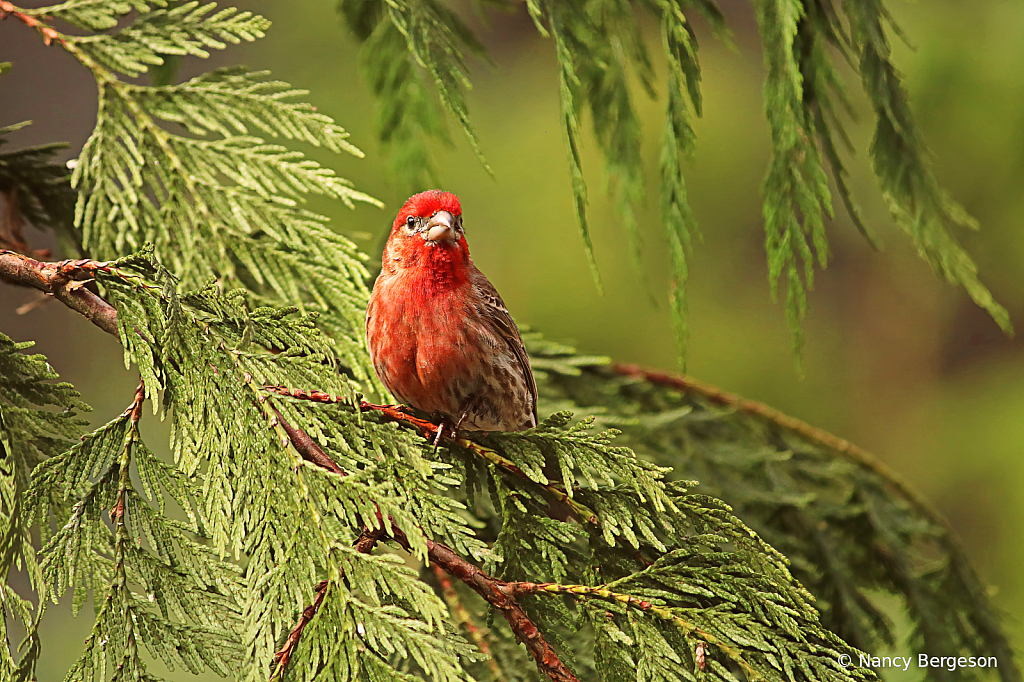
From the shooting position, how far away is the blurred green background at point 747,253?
5.25 metres

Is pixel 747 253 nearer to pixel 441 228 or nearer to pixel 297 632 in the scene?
pixel 441 228

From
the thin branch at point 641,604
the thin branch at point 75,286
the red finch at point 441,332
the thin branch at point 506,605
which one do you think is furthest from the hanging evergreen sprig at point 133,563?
the red finch at point 441,332

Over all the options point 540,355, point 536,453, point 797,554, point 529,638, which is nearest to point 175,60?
point 540,355

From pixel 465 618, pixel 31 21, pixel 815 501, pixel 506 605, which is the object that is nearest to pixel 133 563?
pixel 506 605

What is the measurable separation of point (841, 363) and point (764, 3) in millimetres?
4995

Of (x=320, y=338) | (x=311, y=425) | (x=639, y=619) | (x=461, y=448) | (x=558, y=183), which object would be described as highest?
(x=558, y=183)

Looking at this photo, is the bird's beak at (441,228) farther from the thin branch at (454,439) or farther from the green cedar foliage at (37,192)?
the green cedar foliage at (37,192)

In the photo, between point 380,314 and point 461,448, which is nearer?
point 461,448

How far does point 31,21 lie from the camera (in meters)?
1.56

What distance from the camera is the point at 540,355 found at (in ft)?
7.79

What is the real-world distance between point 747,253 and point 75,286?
518 cm

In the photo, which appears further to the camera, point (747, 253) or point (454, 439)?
point (747, 253)

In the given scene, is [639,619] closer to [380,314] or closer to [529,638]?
[529,638]

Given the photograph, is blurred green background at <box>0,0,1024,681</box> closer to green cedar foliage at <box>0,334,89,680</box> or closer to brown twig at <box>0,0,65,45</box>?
brown twig at <box>0,0,65,45</box>
